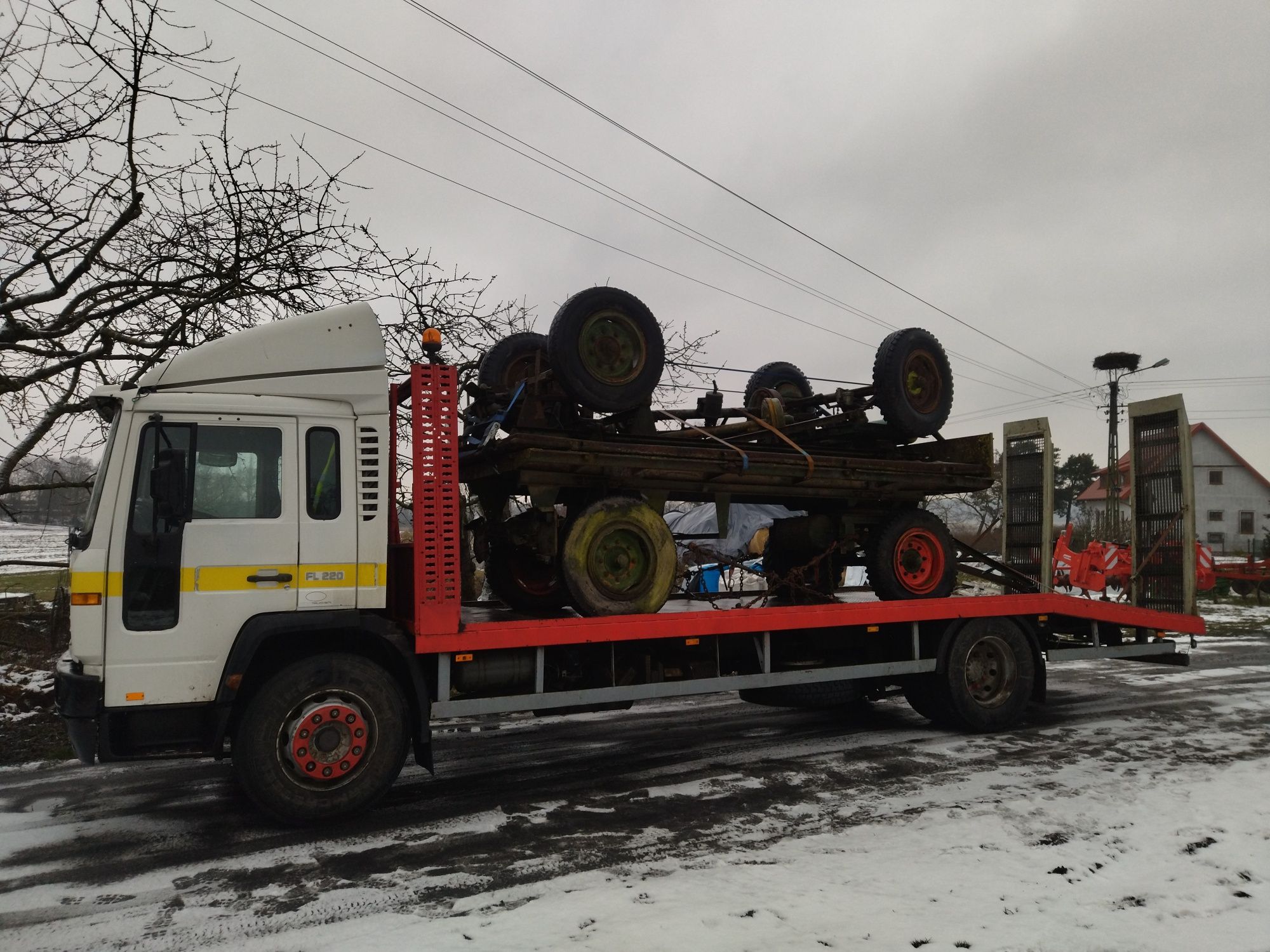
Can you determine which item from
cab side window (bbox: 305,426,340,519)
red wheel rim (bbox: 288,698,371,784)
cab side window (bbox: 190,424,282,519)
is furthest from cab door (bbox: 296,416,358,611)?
red wheel rim (bbox: 288,698,371,784)

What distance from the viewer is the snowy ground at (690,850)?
11.6ft

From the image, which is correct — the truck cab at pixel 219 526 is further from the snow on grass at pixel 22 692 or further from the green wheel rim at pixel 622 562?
the snow on grass at pixel 22 692

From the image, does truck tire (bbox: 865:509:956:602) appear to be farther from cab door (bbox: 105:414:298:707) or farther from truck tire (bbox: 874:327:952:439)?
cab door (bbox: 105:414:298:707)

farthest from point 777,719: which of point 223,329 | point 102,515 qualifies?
point 223,329

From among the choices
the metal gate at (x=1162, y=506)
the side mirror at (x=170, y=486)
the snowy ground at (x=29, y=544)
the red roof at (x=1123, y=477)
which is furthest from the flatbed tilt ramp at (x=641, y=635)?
the red roof at (x=1123, y=477)

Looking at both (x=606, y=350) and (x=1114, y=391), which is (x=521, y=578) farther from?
(x=1114, y=391)

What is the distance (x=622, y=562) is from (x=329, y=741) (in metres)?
2.33

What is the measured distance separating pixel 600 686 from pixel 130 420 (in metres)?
3.50

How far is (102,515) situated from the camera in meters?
4.63

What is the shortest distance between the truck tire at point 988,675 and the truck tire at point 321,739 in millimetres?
4956

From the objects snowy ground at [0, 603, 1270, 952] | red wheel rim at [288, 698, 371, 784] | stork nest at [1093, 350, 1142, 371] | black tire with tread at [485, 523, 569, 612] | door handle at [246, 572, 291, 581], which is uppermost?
stork nest at [1093, 350, 1142, 371]

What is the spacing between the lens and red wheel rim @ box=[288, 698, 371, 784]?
4.80 metres

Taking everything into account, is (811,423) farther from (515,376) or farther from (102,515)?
(102,515)

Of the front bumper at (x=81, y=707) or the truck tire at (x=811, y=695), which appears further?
the truck tire at (x=811, y=695)
